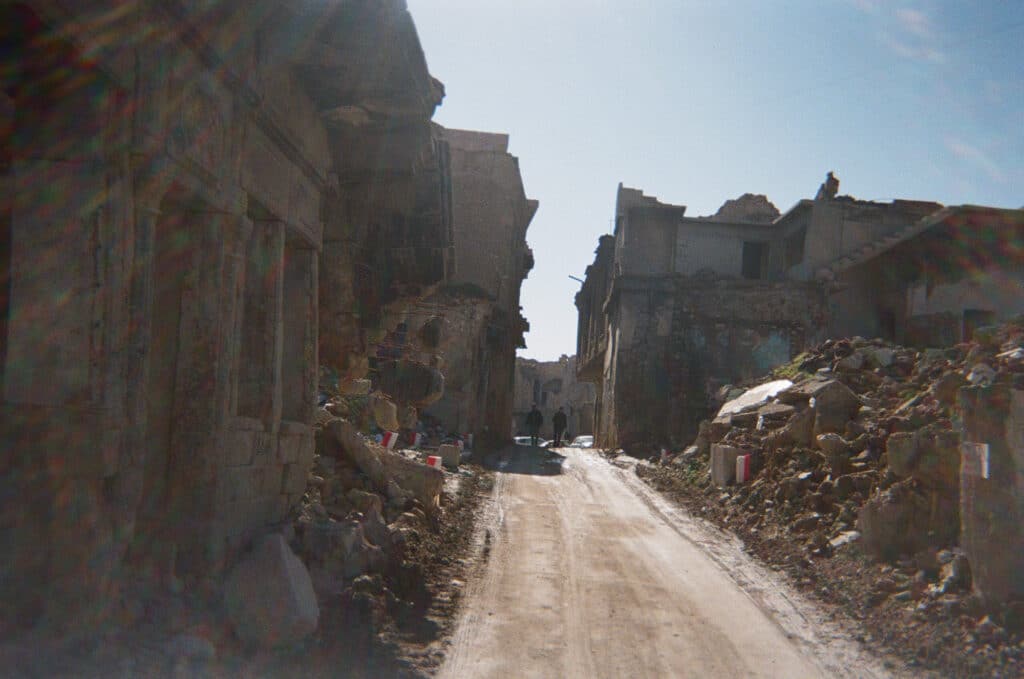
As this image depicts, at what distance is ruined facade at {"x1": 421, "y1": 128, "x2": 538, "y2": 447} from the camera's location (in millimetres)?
23734

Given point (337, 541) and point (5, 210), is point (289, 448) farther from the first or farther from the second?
point (5, 210)

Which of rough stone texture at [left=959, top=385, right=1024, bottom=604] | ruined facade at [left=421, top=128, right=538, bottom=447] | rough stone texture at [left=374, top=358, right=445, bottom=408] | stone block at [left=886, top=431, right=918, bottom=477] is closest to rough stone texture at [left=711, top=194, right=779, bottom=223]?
ruined facade at [left=421, top=128, right=538, bottom=447]

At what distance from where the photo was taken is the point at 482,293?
87.5ft

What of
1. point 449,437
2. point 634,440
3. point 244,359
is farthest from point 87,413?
point 634,440

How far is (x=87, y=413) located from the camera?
436 cm

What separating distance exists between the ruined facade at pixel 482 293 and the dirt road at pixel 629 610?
464 inches

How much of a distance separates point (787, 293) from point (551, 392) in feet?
128

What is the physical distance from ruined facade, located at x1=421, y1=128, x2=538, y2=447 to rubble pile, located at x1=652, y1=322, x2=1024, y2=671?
335 inches

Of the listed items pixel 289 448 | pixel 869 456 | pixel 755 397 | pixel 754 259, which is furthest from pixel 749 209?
pixel 289 448

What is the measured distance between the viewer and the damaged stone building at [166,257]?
171 inches

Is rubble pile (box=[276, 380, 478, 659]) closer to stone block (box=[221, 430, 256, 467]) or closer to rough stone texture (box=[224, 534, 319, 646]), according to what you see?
rough stone texture (box=[224, 534, 319, 646])

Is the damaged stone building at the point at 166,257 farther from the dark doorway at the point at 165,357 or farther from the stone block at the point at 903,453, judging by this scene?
the stone block at the point at 903,453

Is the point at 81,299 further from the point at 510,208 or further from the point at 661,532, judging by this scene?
the point at 510,208

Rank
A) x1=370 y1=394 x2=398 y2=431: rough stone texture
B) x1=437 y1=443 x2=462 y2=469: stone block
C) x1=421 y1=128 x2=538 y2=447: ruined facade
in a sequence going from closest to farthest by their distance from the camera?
1. x1=370 y1=394 x2=398 y2=431: rough stone texture
2. x1=437 y1=443 x2=462 y2=469: stone block
3. x1=421 y1=128 x2=538 y2=447: ruined facade
